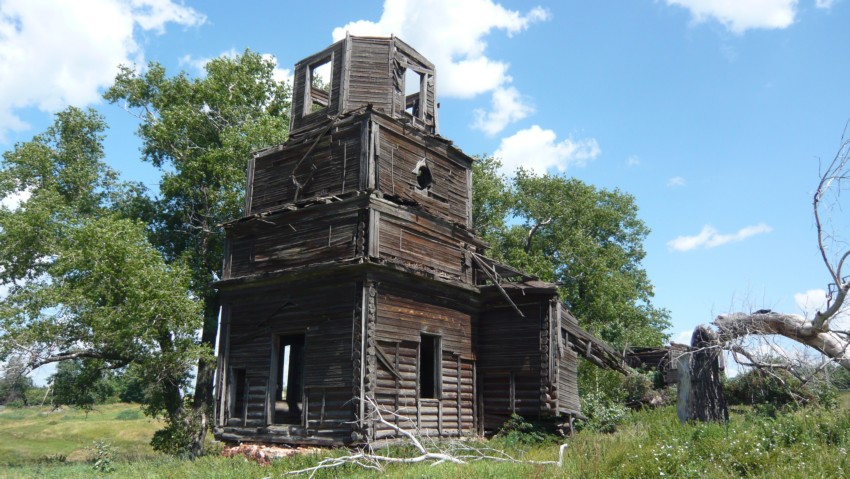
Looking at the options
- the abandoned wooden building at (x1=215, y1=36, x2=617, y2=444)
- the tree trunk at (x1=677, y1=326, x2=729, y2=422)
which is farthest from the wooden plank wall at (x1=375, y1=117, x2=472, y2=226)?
the tree trunk at (x1=677, y1=326, x2=729, y2=422)

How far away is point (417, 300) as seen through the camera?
19828mm

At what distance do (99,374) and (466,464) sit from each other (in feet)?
67.5

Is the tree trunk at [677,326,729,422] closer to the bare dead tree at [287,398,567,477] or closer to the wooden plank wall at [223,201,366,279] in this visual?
the bare dead tree at [287,398,567,477]

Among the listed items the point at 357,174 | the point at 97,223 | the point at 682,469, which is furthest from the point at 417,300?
the point at 97,223

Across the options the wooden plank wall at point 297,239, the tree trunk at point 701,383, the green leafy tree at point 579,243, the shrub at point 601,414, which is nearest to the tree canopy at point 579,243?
the green leafy tree at point 579,243

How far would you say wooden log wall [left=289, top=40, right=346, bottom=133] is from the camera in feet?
72.5

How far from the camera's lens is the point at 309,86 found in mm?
23656

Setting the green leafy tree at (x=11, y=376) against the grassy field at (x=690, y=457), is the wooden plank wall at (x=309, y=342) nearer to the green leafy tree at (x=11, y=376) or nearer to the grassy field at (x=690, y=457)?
the grassy field at (x=690, y=457)

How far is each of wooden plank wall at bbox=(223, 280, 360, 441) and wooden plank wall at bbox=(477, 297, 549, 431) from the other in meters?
6.11

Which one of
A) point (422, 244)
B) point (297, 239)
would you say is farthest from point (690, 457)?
point (297, 239)

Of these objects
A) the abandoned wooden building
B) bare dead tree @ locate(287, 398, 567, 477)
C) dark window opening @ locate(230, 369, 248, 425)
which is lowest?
bare dead tree @ locate(287, 398, 567, 477)

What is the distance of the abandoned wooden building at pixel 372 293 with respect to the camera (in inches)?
718

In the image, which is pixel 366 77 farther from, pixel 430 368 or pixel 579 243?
pixel 579 243

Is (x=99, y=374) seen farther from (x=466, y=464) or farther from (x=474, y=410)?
(x=466, y=464)
